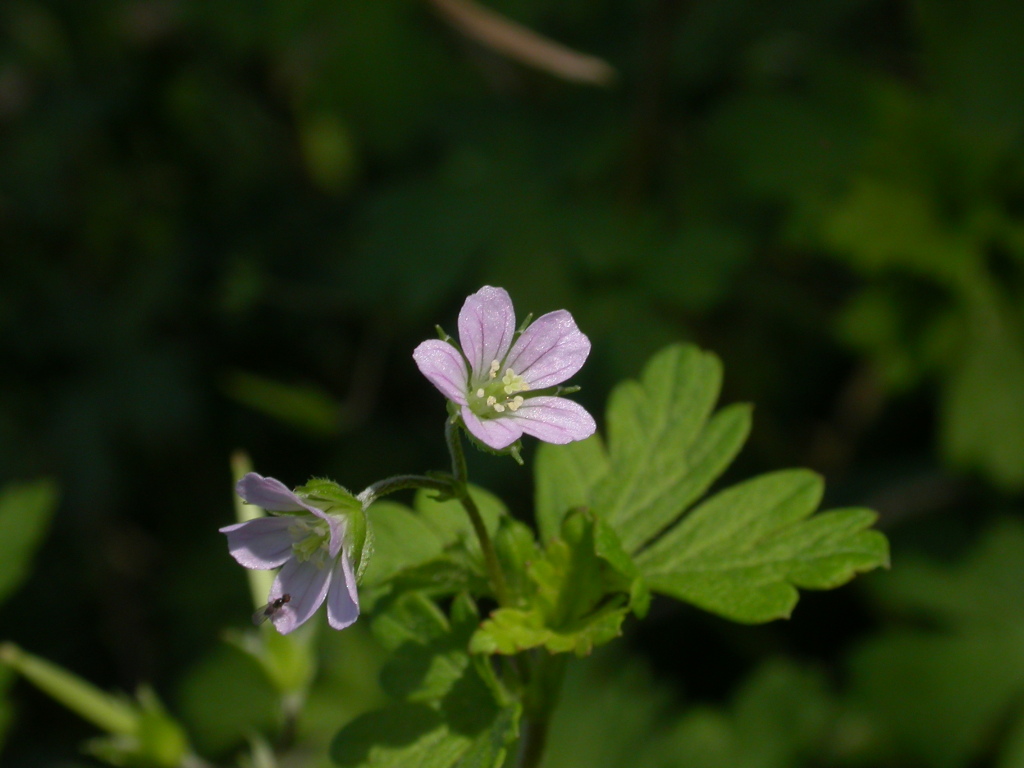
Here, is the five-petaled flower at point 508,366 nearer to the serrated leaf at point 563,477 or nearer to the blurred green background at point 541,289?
the serrated leaf at point 563,477

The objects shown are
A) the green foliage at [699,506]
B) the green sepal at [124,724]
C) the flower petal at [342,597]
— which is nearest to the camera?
the flower petal at [342,597]

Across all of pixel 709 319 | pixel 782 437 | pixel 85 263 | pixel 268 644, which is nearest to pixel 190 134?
pixel 85 263

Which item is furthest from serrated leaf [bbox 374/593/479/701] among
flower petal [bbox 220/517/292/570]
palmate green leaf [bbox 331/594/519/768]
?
flower petal [bbox 220/517/292/570]

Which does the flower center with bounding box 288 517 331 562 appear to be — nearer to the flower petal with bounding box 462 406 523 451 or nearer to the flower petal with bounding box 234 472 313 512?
the flower petal with bounding box 234 472 313 512

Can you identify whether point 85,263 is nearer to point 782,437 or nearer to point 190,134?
point 190,134

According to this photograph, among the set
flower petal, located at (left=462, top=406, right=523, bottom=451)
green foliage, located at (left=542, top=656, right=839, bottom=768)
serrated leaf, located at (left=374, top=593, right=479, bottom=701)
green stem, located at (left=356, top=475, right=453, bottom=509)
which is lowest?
green foliage, located at (left=542, top=656, right=839, bottom=768)

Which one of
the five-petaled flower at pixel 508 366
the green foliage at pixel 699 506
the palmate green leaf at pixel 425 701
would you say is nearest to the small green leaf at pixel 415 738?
the palmate green leaf at pixel 425 701
